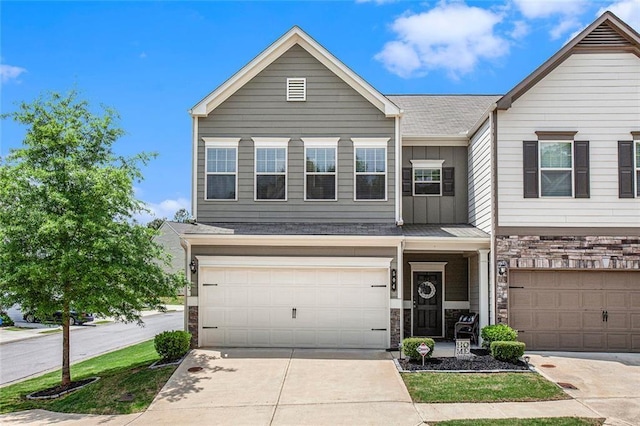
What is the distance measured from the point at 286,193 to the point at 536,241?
673 cm

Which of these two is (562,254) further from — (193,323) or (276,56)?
(193,323)

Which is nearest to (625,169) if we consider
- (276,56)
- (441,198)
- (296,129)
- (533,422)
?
(441,198)

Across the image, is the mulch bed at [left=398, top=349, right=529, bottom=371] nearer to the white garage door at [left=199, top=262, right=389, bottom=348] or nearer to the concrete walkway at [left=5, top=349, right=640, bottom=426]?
the concrete walkway at [left=5, top=349, right=640, bottom=426]

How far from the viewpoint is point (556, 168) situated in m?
14.3

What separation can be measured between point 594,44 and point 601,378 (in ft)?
27.9

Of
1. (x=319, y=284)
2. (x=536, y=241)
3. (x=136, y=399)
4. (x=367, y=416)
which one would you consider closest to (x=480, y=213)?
(x=536, y=241)

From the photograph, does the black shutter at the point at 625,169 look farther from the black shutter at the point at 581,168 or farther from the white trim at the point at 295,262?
the white trim at the point at 295,262

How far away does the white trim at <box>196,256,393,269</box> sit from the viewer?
14312 millimetres

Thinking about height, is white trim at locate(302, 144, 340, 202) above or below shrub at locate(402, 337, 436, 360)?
above

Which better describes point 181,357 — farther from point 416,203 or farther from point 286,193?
point 416,203

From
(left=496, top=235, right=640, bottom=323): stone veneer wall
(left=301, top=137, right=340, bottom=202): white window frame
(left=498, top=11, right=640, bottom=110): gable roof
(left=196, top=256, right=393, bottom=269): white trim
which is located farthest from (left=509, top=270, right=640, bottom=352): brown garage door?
(left=301, top=137, right=340, bottom=202): white window frame

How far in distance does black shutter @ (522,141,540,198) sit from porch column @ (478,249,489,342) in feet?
6.27

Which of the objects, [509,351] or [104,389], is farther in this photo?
[509,351]

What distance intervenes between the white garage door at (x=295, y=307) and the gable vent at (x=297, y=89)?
477cm
